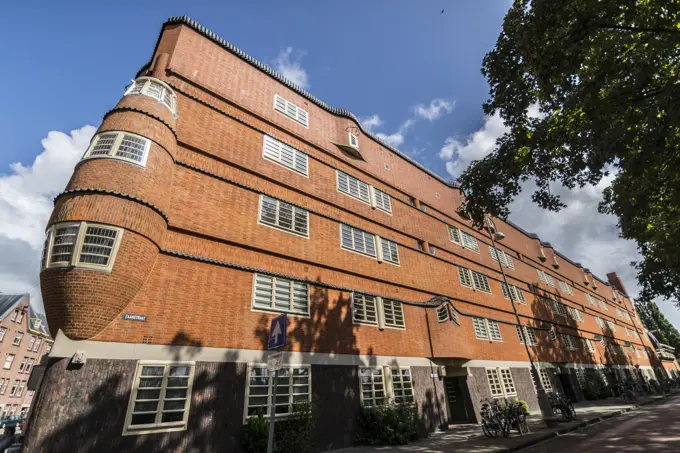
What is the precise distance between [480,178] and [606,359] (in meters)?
36.3

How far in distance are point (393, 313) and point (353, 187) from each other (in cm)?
691

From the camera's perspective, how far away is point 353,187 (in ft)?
57.4

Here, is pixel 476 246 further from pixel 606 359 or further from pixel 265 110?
pixel 606 359

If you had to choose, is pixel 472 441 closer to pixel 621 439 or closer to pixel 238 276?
pixel 621 439

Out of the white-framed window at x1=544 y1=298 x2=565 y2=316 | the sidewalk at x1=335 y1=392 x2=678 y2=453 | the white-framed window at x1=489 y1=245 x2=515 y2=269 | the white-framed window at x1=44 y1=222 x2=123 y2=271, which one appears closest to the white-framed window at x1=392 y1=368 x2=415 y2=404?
the sidewalk at x1=335 y1=392 x2=678 y2=453

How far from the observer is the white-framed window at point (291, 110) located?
16.6m

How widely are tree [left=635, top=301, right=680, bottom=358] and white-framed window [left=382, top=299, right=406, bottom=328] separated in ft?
282

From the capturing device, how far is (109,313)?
26.5ft

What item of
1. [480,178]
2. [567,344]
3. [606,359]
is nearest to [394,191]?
[480,178]

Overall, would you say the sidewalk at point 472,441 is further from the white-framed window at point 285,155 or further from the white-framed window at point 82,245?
the white-framed window at point 285,155

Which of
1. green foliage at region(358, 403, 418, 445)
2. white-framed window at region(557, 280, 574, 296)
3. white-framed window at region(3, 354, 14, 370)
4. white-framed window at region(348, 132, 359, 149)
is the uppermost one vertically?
white-framed window at region(348, 132, 359, 149)

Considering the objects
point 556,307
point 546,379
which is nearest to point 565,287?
point 556,307

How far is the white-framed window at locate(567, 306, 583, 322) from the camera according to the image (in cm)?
3306

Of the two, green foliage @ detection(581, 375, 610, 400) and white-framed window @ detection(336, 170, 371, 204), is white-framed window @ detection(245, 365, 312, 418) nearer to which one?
white-framed window @ detection(336, 170, 371, 204)
